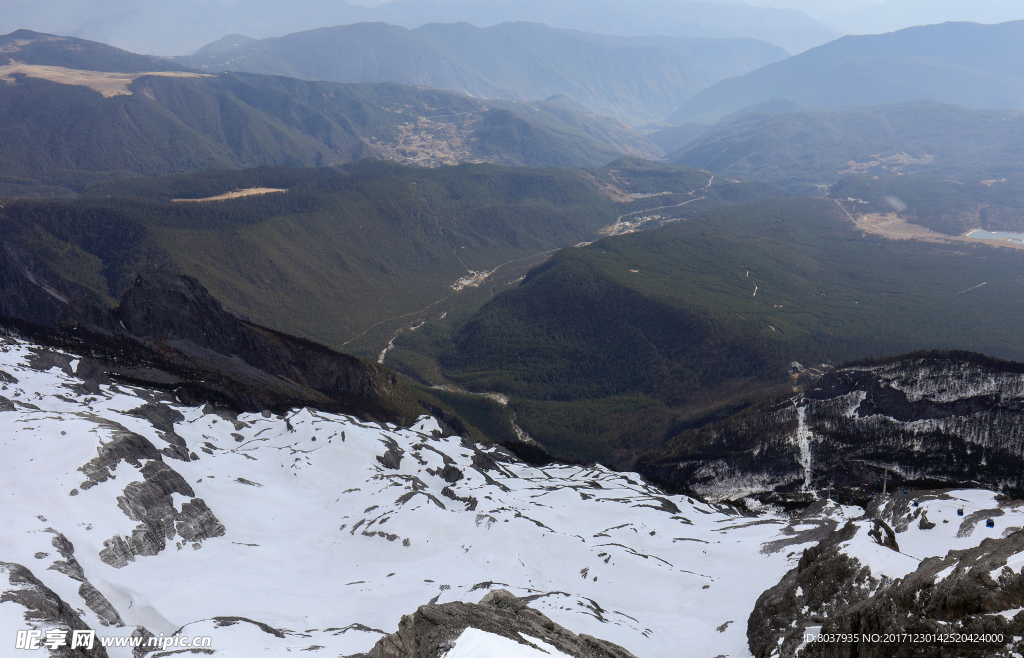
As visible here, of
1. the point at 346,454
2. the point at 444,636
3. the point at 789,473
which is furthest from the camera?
the point at 789,473

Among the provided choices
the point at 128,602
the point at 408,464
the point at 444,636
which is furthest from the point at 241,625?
the point at 408,464

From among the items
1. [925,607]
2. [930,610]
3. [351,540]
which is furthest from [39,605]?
[930,610]

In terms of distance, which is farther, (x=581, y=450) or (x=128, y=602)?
(x=581, y=450)

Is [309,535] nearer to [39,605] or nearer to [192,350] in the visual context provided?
[39,605]

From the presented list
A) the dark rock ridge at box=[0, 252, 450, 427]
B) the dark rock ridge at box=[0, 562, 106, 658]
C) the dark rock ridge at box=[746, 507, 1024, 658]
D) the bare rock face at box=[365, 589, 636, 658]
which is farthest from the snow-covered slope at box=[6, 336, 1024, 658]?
the dark rock ridge at box=[0, 252, 450, 427]

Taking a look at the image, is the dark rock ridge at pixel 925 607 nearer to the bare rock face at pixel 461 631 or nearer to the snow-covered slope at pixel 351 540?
the snow-covered slope at pixel 351 540

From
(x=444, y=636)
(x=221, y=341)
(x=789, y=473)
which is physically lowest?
(x=789, y=473)

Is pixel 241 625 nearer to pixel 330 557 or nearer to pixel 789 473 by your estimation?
pixel 330 557
